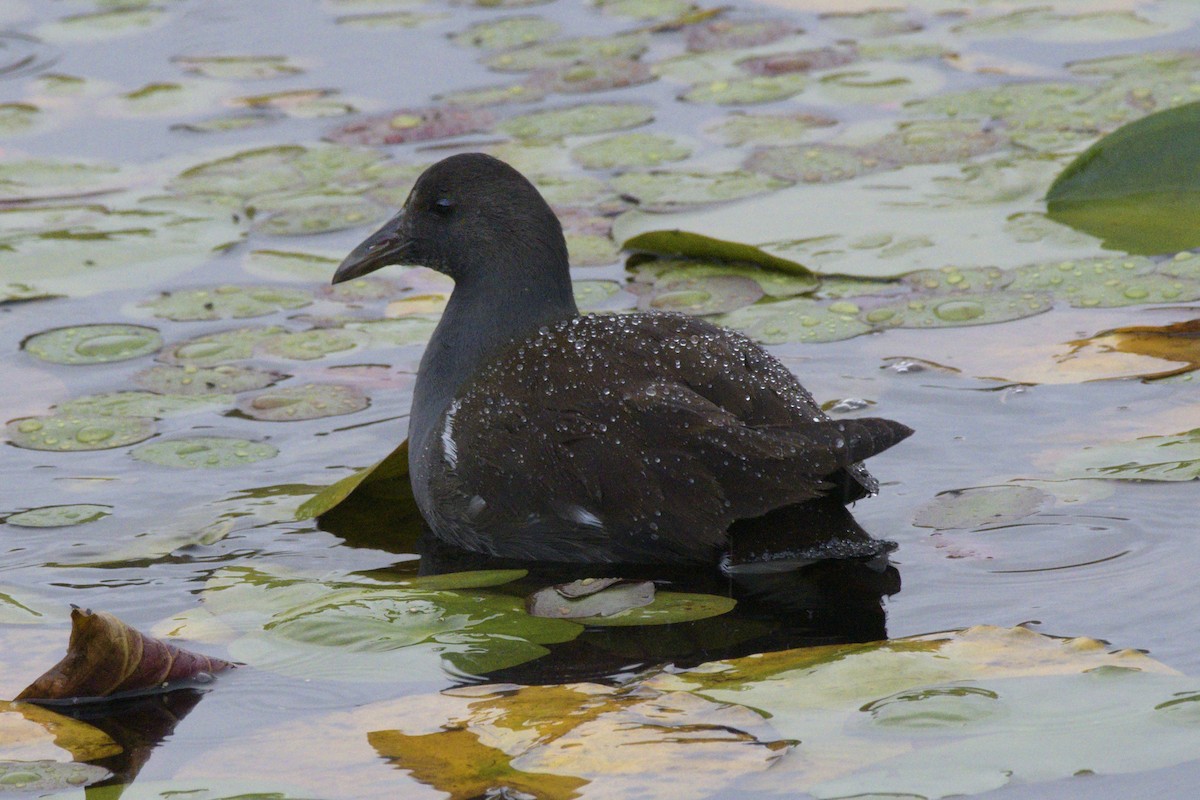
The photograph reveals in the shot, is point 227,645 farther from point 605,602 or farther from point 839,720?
point 839,720

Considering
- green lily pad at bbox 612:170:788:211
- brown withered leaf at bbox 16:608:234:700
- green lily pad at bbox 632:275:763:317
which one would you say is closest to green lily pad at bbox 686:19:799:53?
green lily pad at bbox 612:170:788:211

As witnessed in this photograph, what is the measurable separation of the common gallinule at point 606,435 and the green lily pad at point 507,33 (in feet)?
14.4

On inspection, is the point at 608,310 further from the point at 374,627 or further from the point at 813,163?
the point at 374,627

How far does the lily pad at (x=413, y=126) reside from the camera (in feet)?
25.1

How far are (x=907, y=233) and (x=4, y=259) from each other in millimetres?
3346

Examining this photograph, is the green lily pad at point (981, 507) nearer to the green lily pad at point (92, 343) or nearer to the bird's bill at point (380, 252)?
the bird's bill at point (380, 252)

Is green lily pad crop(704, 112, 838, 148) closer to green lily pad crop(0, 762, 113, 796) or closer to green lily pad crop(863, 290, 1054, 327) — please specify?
green lily pad crop(863, 290, 1054, 327)

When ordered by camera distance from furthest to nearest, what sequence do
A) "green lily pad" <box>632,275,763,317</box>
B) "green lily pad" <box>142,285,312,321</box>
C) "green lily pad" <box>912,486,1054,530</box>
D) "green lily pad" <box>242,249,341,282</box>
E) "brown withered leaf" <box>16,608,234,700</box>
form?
1. "green lily pad" <box>242,249,341,282</box>
2. "green lily pad" <box>142,285,312,321</box>
3. "green lily pad" <box>632,275,763,317</box>
4. "green lily pad" <box>912,486,1054,530</box>
5. "brown withered leaf" <box>16,608,234,700</box>

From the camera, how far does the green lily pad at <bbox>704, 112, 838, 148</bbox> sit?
7.30 m

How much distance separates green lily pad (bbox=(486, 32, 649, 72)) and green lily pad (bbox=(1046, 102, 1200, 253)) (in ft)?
9.57

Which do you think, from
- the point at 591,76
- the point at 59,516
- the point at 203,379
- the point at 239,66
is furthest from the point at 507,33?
the point at 59,516

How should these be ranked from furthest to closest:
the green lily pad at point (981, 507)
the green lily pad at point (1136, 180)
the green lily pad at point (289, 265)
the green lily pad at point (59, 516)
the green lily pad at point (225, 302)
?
the green lily pad at point (289, 265) → the green lily pad at point (1136, 180) → the green lily pad at point (225, 302) → the green lily pad at point (59, 516) → the green lily pad at point (981, 507)

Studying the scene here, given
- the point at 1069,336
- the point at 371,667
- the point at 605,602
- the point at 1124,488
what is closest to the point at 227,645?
the point at 371,667

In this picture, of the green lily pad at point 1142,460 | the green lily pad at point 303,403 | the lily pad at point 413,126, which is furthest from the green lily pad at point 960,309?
the lily pad at point 413,126
